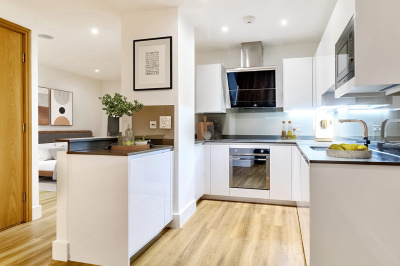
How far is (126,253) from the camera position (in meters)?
1.88

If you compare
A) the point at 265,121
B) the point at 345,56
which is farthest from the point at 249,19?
the point at 265,121

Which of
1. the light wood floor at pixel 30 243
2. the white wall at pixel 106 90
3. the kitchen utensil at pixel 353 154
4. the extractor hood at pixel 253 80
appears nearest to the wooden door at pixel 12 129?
the light wood floor at pixel 30 243

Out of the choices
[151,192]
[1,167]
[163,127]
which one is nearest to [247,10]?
[163,127]

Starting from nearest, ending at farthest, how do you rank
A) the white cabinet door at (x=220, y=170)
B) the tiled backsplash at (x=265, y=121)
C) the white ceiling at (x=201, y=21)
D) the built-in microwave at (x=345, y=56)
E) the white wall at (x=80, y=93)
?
1. the built-in microwave at (x=345, y=56)
2. the white ceiling at (x=201, y=21)
3. the tiled backsplash at (x=265, y=121)
4. the white cabinet door at (x=220, y=170)
5. the white wall at (x=80, y=93)

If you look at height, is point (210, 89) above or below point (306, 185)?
above

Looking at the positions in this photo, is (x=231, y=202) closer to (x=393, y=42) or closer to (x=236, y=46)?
(x=236, y=46)

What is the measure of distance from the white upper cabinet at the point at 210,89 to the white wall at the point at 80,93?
3.56 metres

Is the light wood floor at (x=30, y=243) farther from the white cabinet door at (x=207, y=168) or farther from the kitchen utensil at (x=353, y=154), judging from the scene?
the kitchen utensil at (x=353, y=154)

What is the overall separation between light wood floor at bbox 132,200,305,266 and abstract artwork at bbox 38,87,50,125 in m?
4.06

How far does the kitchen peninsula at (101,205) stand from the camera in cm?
190

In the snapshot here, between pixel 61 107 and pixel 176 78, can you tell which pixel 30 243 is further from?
pixel 61 107

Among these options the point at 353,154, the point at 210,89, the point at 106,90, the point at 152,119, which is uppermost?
the point at 106,90

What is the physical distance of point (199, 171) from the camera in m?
3.53

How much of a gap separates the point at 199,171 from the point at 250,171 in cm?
68
